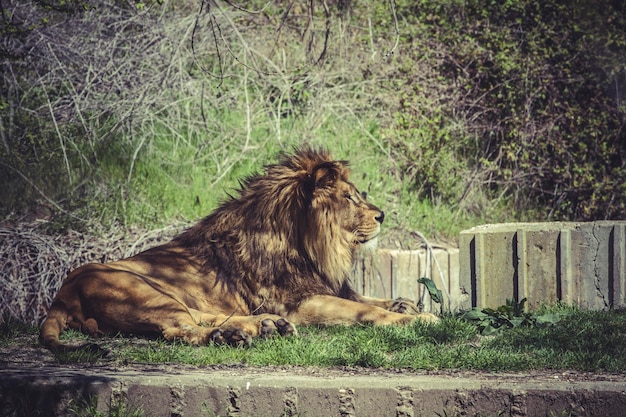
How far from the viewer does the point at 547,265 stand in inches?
320

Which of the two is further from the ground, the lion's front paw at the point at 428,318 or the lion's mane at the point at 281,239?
the lion's mane at the point at 281,239

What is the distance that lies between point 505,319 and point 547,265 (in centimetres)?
160

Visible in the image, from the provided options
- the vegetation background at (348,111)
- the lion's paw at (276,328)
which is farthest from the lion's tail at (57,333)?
the vegetation background at (348,111)

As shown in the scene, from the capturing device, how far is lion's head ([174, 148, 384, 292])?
7.43 metres

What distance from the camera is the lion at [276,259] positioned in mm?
6953

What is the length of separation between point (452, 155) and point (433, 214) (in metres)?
1.17

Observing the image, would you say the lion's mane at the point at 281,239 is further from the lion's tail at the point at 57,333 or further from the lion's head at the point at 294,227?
the lion's tail at the point at 57,333

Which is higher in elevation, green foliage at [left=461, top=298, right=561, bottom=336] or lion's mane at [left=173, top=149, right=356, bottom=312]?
lion's mane at [left=173, top=149, right=356, bottom=312]

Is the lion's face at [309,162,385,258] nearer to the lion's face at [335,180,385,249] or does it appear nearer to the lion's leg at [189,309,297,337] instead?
the lion's face at [335,180,385,249]

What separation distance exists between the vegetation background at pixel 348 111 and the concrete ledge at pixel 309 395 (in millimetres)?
5750

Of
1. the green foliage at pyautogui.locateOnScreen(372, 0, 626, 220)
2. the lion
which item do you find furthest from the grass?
the green foliage at pyautogui.locateOnScreen(372, 0, 626, 220)

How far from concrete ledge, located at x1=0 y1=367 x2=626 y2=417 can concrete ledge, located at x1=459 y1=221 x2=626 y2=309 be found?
3396 mm

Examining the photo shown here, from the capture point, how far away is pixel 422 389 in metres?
4.68

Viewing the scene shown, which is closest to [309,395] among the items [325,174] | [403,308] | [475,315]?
[475,315]
